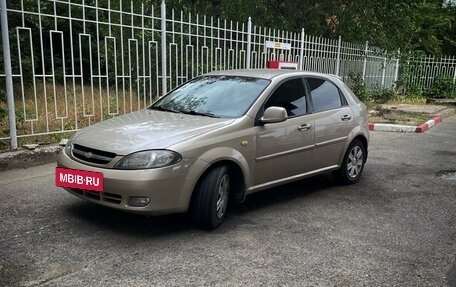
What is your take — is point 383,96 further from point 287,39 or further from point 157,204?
point 157,204

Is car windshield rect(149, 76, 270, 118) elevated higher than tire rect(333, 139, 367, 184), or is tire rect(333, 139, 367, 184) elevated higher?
car windshield rect(149, 76, 270, 118)

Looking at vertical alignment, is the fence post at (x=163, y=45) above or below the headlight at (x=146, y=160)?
above

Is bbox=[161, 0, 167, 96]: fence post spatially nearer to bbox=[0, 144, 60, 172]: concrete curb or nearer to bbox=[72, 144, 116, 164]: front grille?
bbox=[0, 144, 60, 172]: concrete curb

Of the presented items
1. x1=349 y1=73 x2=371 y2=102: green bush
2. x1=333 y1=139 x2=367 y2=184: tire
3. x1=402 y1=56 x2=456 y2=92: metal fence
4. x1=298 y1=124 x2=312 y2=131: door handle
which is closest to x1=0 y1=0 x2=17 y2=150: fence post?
x1=298 y1=124 x2=312 y2=131: door handle

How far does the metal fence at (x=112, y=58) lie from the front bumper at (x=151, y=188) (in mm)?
3440

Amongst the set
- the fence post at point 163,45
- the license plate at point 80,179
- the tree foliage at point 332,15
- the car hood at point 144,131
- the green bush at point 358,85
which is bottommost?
the green bush at point 358,85

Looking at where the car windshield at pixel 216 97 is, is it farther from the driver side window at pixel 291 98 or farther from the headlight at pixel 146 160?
the headlight at pixel 146 160

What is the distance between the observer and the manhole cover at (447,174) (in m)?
6.65

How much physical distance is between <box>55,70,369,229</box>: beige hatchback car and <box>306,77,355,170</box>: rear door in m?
0.01

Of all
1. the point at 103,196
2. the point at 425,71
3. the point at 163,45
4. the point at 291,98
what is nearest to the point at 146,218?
the point at 103,196

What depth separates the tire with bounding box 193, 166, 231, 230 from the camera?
402 centimetres

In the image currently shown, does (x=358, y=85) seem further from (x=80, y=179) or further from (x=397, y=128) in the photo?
(x=80, y=179)

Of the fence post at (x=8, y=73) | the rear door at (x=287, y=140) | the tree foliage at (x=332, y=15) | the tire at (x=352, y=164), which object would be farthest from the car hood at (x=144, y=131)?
the tree foliage at (x=332, y=15)

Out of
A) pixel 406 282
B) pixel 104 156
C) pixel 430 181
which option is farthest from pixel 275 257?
pixel 430 181
